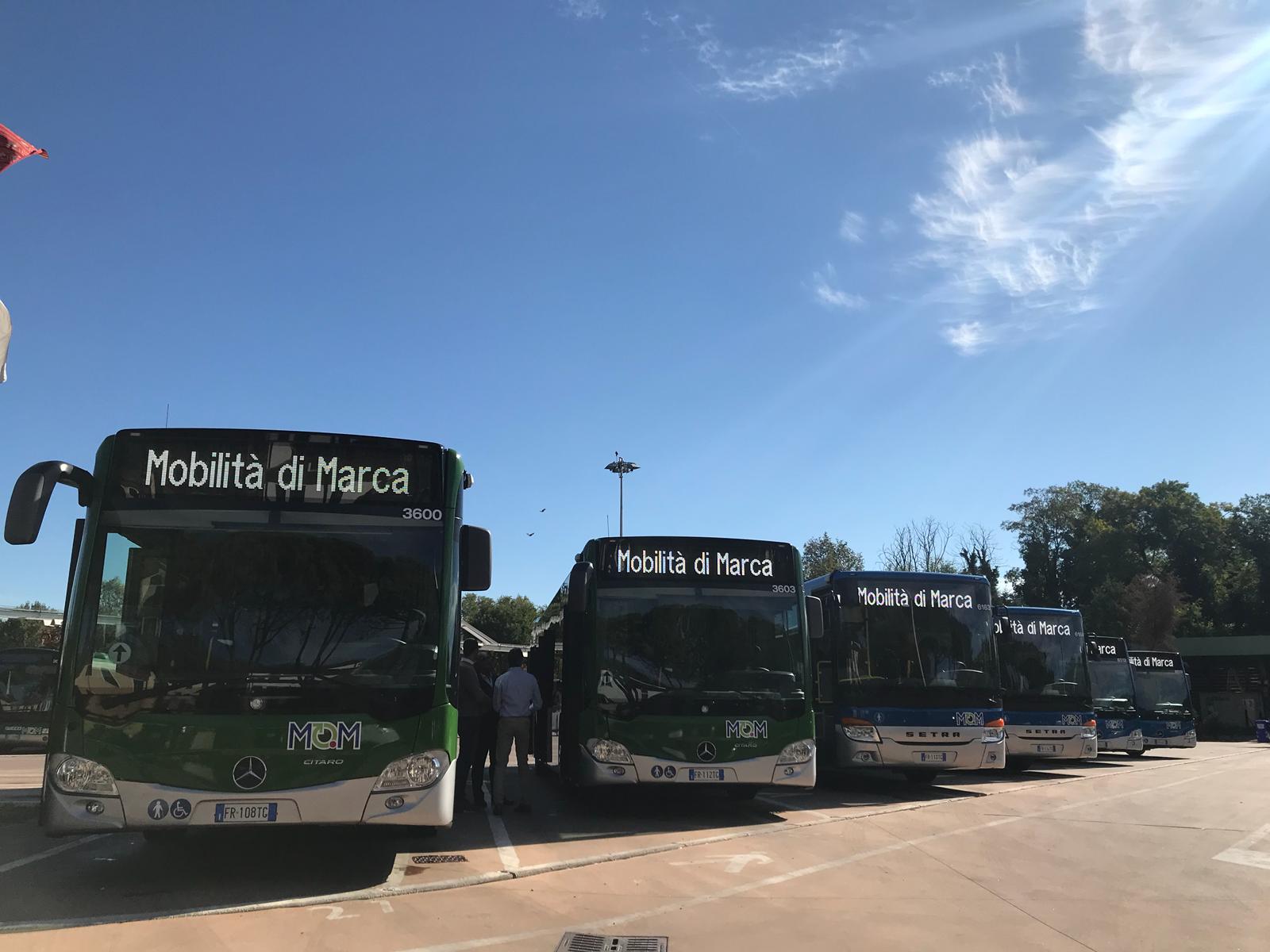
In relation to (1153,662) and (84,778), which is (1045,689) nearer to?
(1153,662)

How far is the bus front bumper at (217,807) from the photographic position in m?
6.14

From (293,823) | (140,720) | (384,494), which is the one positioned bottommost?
(293,823)

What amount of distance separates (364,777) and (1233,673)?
54.2 meters

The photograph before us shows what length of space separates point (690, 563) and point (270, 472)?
499 centimetres

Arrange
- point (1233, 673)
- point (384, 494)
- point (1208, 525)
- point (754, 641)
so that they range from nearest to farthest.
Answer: point (384, 494), point (754, 641), point (1233, 673), point (1208, 525)

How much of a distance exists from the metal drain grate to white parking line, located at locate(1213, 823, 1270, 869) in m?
5.95

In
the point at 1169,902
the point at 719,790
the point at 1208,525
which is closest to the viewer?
the point at 1169,902

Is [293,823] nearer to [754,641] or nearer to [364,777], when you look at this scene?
[364,777]

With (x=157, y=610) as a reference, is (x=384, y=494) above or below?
above

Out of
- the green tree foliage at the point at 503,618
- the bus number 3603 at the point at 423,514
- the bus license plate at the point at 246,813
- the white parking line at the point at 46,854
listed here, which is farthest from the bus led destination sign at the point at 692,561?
the green tree foliage at the point at 503,618

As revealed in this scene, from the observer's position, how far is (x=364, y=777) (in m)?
6.47

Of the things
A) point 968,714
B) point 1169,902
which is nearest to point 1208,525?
point 968,714

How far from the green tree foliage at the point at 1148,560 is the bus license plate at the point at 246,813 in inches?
2106

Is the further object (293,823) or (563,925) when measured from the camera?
(293,823)
